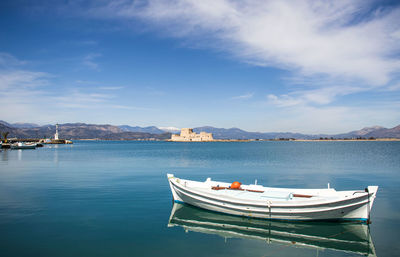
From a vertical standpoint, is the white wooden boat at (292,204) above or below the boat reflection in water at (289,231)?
above

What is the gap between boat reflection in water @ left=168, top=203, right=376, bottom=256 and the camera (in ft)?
37.3

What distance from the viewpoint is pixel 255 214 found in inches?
547

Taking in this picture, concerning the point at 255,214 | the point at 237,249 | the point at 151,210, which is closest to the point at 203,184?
the point at 151,210

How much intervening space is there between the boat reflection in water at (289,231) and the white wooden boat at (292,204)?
357 mm

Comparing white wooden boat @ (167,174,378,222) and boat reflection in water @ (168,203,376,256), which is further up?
white wooden boat @ (167,174,378,222)

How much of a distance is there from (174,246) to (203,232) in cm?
202

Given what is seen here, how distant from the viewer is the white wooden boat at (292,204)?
500 inches

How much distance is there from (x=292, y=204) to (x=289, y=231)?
1250 mm

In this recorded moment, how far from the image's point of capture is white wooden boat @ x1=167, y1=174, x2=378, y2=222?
500 inches

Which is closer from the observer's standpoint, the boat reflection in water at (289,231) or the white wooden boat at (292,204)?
the boat reflection in water at (289,231)

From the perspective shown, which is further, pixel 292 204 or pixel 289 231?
pixel 292 204

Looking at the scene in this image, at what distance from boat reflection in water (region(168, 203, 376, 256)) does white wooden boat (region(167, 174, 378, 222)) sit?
1.17ft

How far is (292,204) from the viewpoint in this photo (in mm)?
13203

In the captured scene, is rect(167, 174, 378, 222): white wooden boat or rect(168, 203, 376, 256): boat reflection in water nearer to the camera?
rect(168, 203, 376, 256): boat reflection in water
